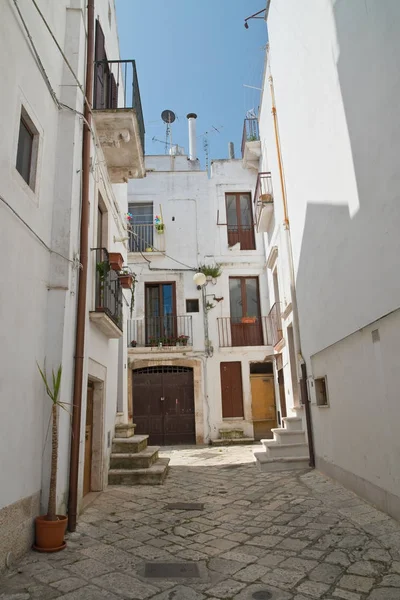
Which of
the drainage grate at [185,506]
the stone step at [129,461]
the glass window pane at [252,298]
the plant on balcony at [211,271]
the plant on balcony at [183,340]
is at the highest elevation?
the plant on balcony at [211,271]

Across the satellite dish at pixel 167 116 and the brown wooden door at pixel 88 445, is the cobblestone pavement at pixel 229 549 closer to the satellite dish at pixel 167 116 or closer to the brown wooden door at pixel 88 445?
the brown wooden door at pixel 88 445

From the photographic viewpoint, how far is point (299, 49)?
8.32m

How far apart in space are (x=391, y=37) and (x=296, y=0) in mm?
4985

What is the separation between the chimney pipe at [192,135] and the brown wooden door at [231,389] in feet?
28.3

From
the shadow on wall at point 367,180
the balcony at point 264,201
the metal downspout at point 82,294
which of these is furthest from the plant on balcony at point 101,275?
the balcony at point 264,201

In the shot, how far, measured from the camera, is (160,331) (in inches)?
595

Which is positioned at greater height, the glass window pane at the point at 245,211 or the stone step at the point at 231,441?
the glass window pane at the point at 245,211

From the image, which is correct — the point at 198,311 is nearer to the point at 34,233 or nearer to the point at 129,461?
the point at 129,461

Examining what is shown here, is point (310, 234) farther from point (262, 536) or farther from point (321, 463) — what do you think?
point (262, 536)

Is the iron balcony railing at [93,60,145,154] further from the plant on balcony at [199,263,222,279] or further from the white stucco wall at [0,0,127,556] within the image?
the plant on balcony at [199,263,222,279]

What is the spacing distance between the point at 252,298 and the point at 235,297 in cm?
62

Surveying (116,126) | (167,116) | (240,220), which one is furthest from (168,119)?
(116,126)

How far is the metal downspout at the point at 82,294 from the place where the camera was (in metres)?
5.16

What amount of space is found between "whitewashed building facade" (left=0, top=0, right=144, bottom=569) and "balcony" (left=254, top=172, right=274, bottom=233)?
18.0ft
